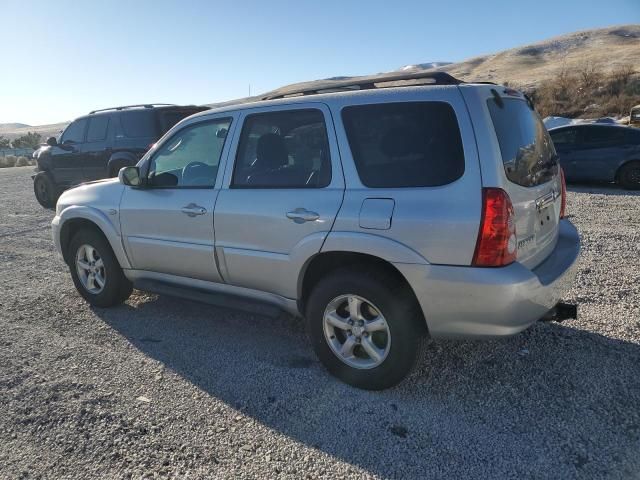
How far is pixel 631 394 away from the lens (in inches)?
118

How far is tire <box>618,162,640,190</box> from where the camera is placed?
10375 millimetres

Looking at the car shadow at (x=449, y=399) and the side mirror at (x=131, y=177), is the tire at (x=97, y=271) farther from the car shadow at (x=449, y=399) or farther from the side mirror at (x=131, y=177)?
the side mirror at (x=131, y=177)

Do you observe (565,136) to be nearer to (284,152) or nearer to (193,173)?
(284,152)

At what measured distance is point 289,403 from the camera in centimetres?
309

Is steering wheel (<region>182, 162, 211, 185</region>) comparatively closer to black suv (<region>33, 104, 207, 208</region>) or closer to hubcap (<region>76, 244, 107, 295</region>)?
hubcap (<region>76, 244, 107, 295</region>)

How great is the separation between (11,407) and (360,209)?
8.40 feet

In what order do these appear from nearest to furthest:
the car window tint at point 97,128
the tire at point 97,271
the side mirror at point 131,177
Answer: the side mirror at point 131,177 < the tire at point 97,271 < the car window tint at point 97,128

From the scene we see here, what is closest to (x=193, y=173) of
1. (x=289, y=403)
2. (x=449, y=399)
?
(x=289, y=403)

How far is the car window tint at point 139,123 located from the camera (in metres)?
8.96

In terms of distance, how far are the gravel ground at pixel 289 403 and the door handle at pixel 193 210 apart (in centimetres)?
106

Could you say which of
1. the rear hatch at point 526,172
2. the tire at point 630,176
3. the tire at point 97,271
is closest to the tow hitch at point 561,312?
the rear hatch at point 526,172

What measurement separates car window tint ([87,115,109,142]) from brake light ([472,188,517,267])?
29.4 ft

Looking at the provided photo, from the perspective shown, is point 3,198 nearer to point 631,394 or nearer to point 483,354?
point 483,354

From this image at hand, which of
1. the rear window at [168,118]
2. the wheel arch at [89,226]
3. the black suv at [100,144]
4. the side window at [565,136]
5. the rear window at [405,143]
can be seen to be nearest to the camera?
the rear window at [405,143]
